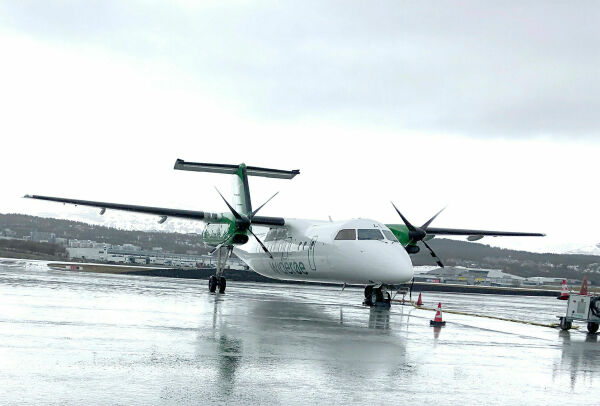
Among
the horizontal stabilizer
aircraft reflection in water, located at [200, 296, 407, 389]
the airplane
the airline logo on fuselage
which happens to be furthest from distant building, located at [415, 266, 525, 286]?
aircraft reflection in water, located at [200, 296, 407, 389]

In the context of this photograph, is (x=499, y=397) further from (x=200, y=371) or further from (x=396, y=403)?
(x=200, y=371)

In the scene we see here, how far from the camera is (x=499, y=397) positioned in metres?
7.70

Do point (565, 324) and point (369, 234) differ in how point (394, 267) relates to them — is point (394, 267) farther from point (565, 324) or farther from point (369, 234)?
point (565, 324)

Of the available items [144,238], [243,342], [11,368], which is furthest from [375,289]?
[144,238]

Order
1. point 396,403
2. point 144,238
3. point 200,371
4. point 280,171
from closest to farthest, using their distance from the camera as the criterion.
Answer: point 396,403, point 200,371, point 280,171, point 144,238

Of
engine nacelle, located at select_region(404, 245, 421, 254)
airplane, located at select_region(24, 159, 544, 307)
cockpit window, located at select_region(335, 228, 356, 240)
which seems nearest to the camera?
airplane, located at select_region(24, 159, 544, 307)

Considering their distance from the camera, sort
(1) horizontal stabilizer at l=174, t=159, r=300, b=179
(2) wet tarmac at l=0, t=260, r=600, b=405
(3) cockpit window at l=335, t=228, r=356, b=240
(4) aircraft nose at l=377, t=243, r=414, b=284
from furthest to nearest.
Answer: (1) horizontal stabilizer at l=174, t=159, r=300, b=179, (3) cockpit window at l=335, t=228, r=356, b=240, (4) aircraft nose at l=377, t=243, r=414, b=284, (2) wet tarmac at l=0, t=260, r=600, b=405

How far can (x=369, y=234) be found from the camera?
23.1 metres

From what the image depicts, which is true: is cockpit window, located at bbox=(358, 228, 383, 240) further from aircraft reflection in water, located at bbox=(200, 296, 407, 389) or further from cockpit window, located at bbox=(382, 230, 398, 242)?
aircraft reflection in water, located at bbox=(200, 296, 407, 389)

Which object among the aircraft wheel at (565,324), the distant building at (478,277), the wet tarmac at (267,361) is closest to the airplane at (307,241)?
the aircraft wheel at (565,324)

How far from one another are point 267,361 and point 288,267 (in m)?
18.7

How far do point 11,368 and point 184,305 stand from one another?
465 inches

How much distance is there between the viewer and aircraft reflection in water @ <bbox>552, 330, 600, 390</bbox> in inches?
385

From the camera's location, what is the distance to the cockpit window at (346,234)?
23.4 meters
